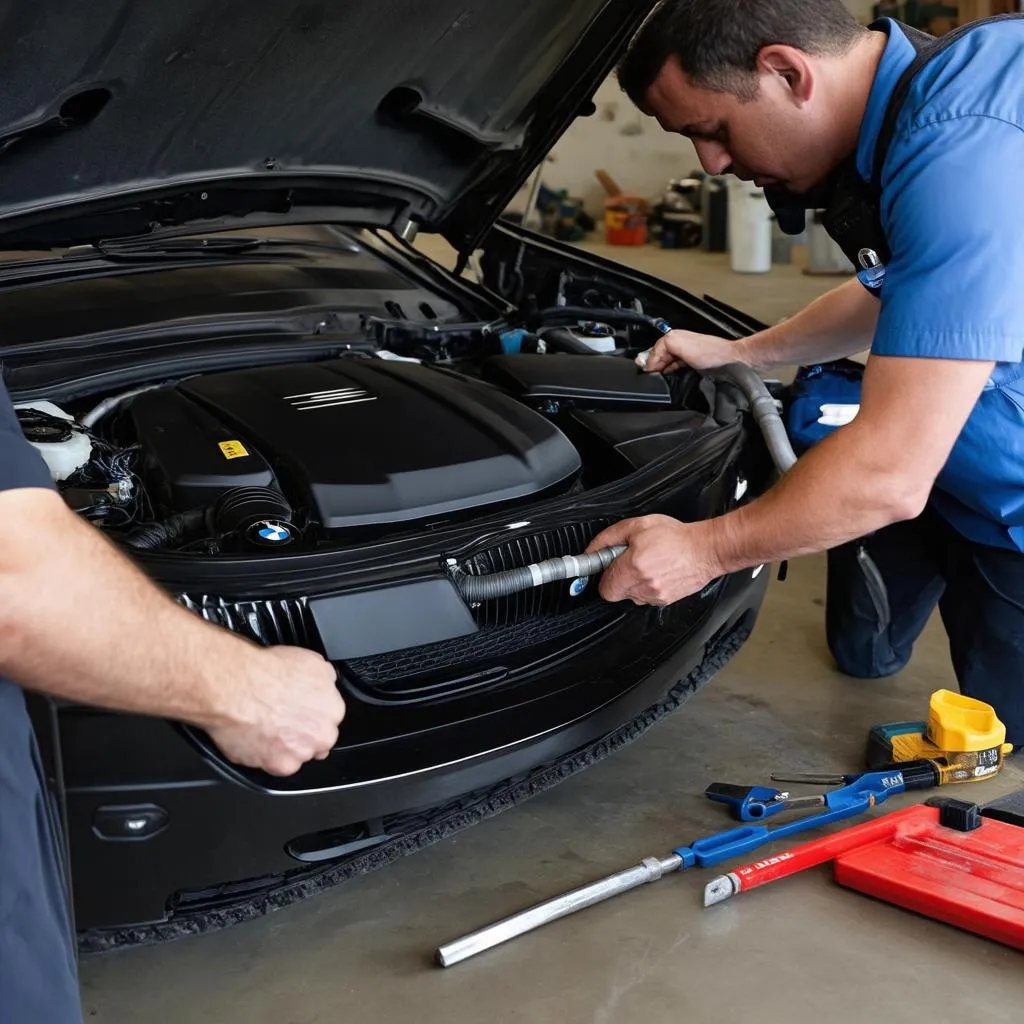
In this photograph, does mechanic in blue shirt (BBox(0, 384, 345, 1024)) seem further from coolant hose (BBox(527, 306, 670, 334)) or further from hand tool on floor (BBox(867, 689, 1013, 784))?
coolant hose (BBox(527, 306, 670, 334))

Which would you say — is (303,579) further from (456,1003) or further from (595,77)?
(595,77)

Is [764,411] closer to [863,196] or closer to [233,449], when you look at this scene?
[863,196]

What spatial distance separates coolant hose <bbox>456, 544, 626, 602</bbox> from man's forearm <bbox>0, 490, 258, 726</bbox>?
0.53m

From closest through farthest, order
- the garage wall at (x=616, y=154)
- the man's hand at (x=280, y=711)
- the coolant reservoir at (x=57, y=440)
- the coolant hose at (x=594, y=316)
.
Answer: the man's hand at (x=280, y=711) < the coolant reservoir at (x=57, y=440) < the coolant hose at (x=594, y=316) < the garage wall at (x=616, y=154)

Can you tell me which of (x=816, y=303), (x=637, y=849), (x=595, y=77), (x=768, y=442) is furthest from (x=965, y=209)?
(x=637, y=849)

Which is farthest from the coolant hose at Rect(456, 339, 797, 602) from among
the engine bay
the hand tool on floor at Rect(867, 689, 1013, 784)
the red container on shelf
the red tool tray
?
the red container on shelf

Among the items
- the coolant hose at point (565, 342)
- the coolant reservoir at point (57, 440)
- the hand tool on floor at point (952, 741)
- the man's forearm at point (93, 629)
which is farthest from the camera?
the coolant hose at point (565, 342)

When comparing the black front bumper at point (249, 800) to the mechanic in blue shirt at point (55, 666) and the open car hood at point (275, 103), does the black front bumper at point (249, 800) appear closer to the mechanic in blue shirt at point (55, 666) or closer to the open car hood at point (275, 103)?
the mechanic in blue shirt at point (55, 666)

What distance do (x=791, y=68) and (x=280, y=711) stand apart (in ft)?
3.62

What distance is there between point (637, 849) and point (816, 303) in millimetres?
1036

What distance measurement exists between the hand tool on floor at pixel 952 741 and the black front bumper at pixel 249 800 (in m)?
0.56

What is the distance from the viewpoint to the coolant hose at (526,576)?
5.32 ft

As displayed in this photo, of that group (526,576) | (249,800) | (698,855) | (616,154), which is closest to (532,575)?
(526,576)

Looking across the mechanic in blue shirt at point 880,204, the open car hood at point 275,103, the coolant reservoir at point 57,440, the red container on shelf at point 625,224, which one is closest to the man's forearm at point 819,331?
the mechanic in blue shirt at point 880,204
